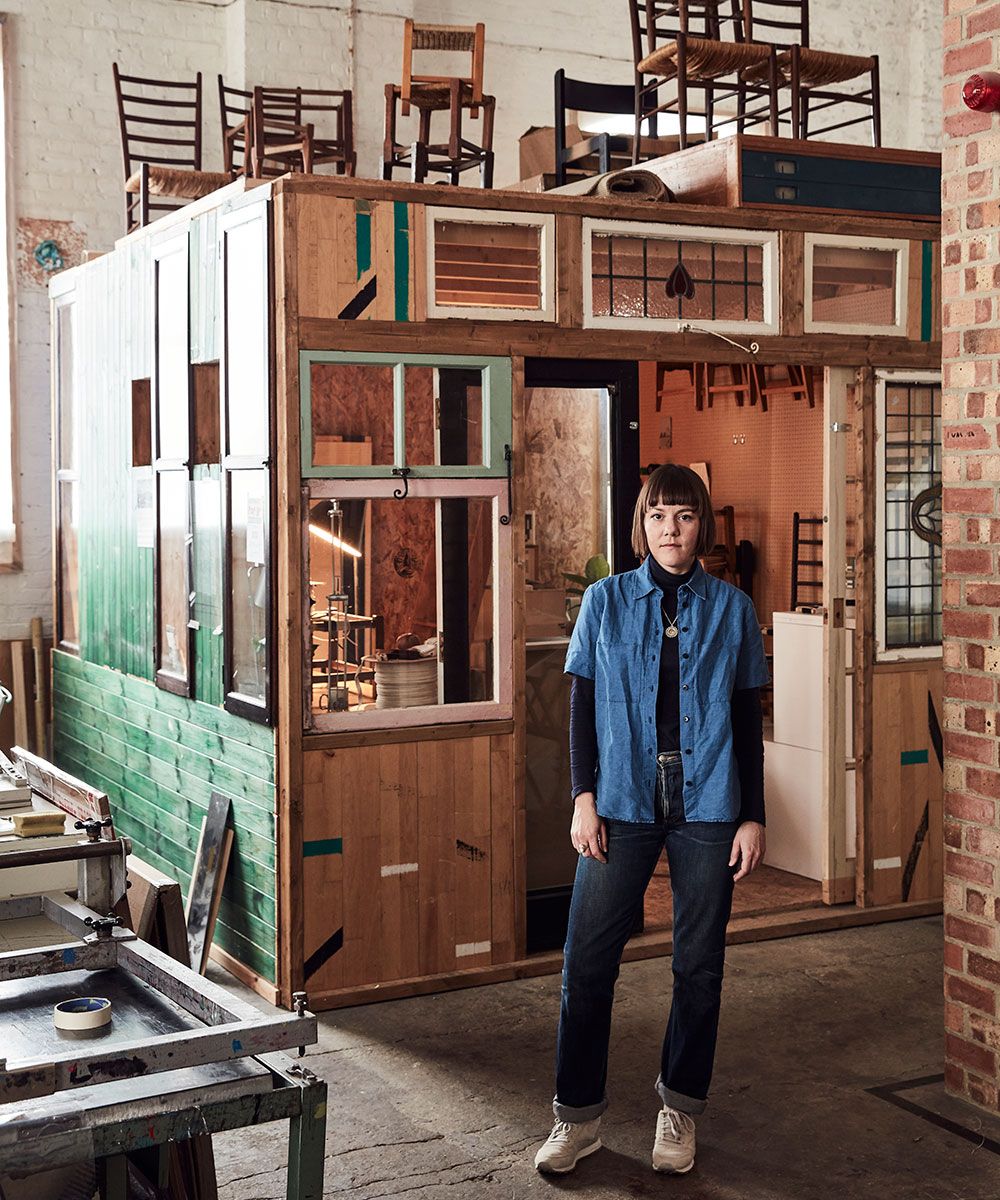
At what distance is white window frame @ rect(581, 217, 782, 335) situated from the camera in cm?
548

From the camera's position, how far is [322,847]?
5113 mm

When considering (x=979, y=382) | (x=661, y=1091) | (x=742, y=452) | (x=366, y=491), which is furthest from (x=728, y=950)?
(x=742, y=452)

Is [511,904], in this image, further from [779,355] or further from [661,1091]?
[779,355]

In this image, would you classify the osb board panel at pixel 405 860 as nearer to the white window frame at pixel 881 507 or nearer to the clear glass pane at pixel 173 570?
the clear glass pane at pixel 173 570

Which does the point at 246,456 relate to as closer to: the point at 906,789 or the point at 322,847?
the point at 322,847

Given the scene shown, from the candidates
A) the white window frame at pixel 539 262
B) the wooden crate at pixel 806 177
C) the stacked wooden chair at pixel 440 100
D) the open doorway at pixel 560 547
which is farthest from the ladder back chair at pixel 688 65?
the open doorway at pixel 560 547

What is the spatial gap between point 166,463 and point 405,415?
1498 mm

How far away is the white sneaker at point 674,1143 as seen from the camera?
150 inches

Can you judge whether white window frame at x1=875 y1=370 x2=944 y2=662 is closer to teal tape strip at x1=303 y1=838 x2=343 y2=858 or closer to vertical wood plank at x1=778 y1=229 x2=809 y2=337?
vertical wood plank at x1=778 y1=229 x2=809 y2=337

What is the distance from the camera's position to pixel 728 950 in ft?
18.7

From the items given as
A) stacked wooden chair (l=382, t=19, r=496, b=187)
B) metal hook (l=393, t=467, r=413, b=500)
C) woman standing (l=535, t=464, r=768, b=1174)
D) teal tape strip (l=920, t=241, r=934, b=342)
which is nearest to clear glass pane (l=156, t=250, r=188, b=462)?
metal hook (l=393, t=467, r=413, b=500)

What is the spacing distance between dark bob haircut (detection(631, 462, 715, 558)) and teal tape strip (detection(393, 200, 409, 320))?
5.42 ft

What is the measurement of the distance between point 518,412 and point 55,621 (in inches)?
146

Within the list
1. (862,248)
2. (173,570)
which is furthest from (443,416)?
(862,248)
